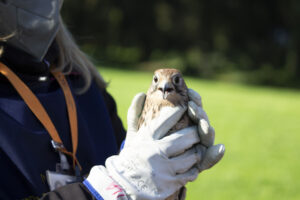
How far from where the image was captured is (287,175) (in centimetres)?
646

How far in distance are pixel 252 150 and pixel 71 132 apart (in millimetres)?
6089

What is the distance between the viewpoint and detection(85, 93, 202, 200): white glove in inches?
68.6

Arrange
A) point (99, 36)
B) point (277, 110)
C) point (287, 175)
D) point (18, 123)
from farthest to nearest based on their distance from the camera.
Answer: point (99, 36)
point (277, 110)
point (287, 175)
point (18, 123)

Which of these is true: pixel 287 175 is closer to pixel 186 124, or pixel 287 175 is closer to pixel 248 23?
pixel 186 124

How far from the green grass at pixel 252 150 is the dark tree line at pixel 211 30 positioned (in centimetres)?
1404

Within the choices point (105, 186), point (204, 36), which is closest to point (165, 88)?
point (105, 186)

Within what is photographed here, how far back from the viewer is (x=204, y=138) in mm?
1904

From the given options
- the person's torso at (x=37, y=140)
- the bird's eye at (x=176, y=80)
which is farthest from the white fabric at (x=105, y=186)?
the bird's eye at (x=176, y=80)

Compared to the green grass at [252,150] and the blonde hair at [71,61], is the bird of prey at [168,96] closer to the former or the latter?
the blonde hair at [71,61]

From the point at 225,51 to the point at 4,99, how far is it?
25989 mm

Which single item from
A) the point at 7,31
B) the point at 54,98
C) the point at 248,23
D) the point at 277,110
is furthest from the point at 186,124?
the point at 248,23

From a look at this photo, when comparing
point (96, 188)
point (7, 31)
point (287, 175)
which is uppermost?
point (7, 31)

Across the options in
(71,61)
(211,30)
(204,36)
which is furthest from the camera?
(204,36)

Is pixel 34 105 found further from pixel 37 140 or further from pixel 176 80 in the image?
pixel 176 80
